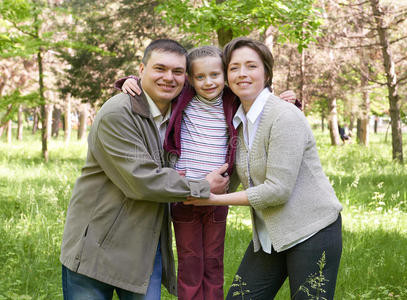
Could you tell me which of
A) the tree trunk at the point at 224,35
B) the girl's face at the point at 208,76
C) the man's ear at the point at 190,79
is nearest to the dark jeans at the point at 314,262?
the girl's face at the point at 208,76

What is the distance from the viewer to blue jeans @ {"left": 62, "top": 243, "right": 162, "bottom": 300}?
2.54m

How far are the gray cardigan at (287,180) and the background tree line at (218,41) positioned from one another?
444 centimetres

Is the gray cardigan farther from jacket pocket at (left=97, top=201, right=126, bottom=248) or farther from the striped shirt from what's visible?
jacket pocket at (left=97, top=201, right=126, bottom=248)

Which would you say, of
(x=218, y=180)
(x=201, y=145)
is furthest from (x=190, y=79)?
(x=218, y=180)

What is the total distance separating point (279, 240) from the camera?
256 centimetres

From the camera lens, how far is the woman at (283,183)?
2.48m

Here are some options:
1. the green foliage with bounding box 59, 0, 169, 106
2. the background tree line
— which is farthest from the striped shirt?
the green foliage with bounding box 59, 0, 169, 106

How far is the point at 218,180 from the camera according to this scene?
275 cm

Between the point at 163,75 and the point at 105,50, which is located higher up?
the point at 105,50

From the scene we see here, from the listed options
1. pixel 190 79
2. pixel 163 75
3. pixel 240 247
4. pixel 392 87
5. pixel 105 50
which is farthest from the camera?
pixel 105 50

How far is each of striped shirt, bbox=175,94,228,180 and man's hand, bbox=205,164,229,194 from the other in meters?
0.09

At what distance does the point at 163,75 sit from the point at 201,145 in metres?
0.54

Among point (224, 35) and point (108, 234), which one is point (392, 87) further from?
point (108, 234)

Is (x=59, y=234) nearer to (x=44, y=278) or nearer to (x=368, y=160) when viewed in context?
(x=44, y=278)
